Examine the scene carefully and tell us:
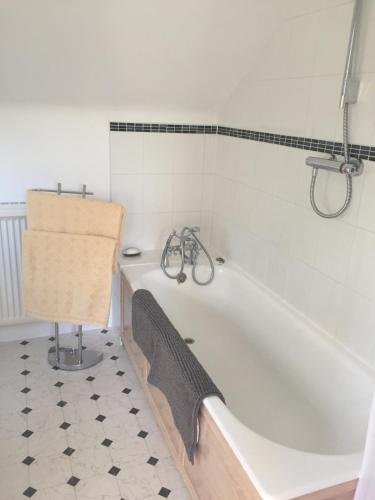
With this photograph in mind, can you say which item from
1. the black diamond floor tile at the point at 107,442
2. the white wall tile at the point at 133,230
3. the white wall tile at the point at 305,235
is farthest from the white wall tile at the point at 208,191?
the black diamond floor tile at the point at 107,442

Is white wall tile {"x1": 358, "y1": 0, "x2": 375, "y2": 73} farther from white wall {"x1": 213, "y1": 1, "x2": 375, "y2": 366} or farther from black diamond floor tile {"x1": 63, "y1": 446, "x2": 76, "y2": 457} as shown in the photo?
black diamond floor tile {"x1": 63, "y1": 446, "x2": 76, "y2": 457}

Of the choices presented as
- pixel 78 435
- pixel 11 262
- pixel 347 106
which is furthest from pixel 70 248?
pixel 347 106

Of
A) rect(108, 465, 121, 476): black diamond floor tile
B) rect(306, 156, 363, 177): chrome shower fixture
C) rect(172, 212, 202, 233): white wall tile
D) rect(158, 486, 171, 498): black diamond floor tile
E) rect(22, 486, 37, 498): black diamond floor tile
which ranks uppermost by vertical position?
rect(306, 156, 363, 177): chrome shower fixture

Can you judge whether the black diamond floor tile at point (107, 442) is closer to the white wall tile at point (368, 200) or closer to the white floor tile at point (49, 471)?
the white floor tile at point (49, 471)

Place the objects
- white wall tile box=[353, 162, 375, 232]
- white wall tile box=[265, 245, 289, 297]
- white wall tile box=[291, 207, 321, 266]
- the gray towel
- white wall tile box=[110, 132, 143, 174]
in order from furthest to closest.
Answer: white wall tile box=[110, 132, 143, 174]
white wall tile box=[265, 245, 289, 297]
white wall tile box=[291, 207, 321, 266]
white wall tile box=[353, 162, 375, 232]
the gray towel

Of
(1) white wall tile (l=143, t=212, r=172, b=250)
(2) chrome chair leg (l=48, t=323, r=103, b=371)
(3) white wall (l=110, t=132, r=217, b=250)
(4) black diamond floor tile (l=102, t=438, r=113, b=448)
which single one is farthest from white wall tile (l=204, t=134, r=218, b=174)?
(4) black diamond floor tile (l=102, t=438, r=113, b=448)

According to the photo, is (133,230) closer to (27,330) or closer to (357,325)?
(27,330)

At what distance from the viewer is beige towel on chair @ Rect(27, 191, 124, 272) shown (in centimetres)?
246

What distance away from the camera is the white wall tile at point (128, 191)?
2930 millimetres

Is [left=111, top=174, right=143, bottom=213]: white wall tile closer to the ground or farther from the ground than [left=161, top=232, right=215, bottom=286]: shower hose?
farther from the ground

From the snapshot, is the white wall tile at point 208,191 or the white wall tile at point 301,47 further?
the white wall tile at point 208,191

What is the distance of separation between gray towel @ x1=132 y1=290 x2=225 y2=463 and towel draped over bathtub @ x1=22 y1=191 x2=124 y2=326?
335 millimetres

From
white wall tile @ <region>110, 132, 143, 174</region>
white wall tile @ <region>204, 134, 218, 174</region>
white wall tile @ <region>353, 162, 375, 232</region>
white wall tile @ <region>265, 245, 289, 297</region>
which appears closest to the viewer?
white wall tile @ <region>353, 162, 375, 232</region>

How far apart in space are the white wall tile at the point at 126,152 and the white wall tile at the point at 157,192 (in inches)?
4.5
